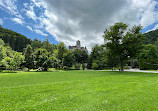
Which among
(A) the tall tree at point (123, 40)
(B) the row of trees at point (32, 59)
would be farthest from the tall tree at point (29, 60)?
(A) the tall tree at point (123, 40)

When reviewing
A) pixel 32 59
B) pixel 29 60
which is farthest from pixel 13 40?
pixel 32 59

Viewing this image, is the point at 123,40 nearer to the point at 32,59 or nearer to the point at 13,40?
the point at 32,59

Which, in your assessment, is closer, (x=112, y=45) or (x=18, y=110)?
(x=18, y=110)

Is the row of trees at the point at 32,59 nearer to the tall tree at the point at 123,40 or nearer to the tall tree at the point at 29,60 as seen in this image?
the tall tree at the point at 29,60

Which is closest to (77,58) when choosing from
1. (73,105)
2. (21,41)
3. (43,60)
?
(43,60)

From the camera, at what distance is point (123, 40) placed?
69.1 ft

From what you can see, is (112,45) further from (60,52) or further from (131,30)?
(60,52)

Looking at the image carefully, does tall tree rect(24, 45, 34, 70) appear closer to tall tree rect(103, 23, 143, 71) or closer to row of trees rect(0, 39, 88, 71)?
row of trees rect(0, 39, 88, 71)

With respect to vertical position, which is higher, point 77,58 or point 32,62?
point 77,58

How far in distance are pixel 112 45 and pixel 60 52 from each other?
28074 millimetres

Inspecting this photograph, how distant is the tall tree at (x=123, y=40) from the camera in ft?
66.6

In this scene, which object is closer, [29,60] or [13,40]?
[29,60]

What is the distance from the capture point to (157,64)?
26719 millimetres

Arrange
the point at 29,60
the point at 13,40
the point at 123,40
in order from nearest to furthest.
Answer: the point at 123,40
the point at 29,60
the point at 13,40
